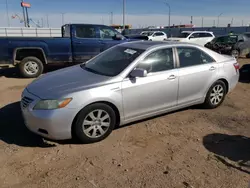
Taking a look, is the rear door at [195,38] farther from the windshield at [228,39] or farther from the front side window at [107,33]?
the front side window at [107,33]

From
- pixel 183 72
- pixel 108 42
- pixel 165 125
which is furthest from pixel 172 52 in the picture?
pixel 108 42

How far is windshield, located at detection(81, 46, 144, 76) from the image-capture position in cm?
409

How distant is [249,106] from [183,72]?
2131 millimetres

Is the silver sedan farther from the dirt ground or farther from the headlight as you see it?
the dirt ground

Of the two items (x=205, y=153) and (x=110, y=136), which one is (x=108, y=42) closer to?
(x=110, y=136)

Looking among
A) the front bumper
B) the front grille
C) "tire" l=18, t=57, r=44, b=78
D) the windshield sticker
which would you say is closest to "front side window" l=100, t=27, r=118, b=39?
"tire" l=18, t=57, r=44, b=78

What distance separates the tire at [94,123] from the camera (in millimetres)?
3551

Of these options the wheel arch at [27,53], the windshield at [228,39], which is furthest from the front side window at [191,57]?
the windshield at [228,39]

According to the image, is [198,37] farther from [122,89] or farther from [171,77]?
[122,89]

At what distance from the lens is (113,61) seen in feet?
14.6

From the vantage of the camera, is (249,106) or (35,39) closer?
(249,106)

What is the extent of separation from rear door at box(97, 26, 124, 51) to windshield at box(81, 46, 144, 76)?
4560mm

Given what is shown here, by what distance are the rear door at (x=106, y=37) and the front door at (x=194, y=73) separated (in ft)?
16.6

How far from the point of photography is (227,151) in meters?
3.56
